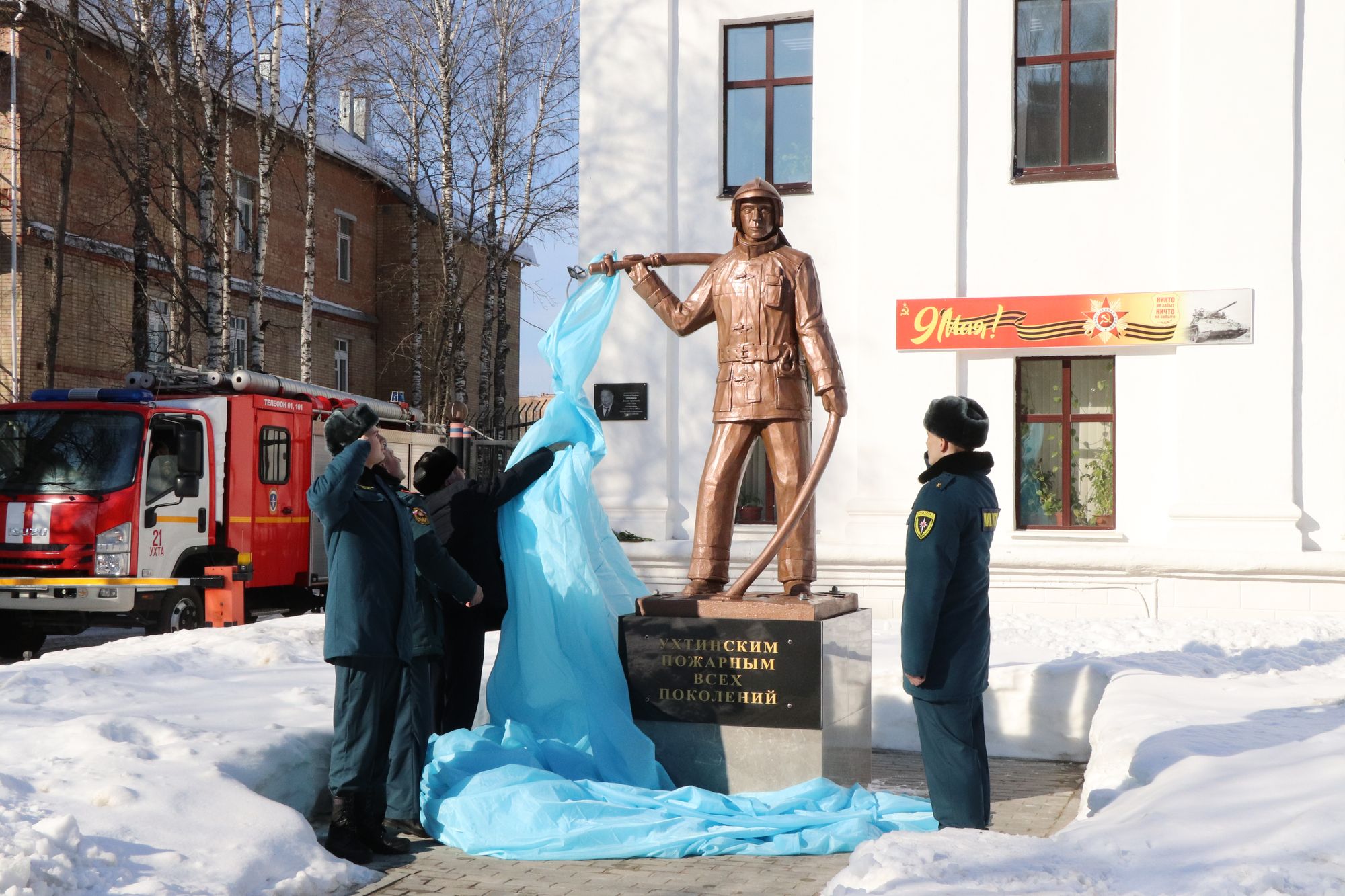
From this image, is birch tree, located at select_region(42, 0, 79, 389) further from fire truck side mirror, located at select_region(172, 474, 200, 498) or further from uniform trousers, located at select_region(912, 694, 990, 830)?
uniform trousers, located at select_region(912, 694, 990, 830)

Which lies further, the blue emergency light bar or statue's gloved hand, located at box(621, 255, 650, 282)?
the blue emergency light bar

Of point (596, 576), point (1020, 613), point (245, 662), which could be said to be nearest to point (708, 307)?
point (596, 576)

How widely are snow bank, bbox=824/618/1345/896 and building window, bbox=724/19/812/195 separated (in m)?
7.26

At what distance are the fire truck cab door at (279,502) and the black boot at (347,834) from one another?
31.0 ft

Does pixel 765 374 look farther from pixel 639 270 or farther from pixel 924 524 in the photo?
pixel 924 524

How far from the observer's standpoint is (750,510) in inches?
582

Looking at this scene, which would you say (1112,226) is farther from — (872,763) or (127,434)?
(127,434)

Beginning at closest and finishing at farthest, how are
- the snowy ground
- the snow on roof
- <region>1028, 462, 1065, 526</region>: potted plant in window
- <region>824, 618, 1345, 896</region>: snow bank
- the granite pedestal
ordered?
<region>824, 618, 1345, 896</region>: snow bank < the snowy ground < the granite pedestal < <region>1028, 462, 1065, 526</region>: potted plant in window < the snow on roof

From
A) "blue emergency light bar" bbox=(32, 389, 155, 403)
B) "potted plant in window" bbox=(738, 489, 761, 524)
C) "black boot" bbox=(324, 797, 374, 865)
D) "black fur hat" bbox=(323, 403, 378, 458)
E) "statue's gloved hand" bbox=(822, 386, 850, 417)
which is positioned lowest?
"black boot" bbox=(324, 797, 374, 865)

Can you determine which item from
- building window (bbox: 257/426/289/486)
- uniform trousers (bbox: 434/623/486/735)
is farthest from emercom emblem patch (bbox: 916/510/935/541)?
building window (bbox: 257/426/289/486)

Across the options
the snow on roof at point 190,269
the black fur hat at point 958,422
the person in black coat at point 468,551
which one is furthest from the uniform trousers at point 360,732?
the snow on roof at point 190,269

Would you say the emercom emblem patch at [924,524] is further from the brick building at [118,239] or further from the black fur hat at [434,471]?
the brick building at [118,239]

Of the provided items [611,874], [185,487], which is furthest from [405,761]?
[185,487]

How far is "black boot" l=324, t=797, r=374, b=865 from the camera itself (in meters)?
5.08
